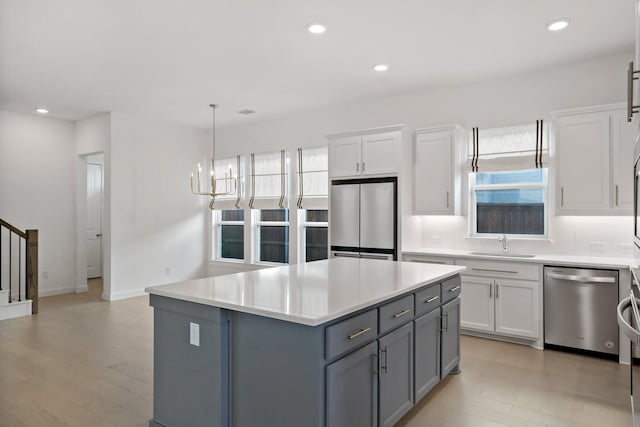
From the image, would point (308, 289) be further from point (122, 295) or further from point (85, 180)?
point (85, 180)

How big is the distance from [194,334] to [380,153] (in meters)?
3.47

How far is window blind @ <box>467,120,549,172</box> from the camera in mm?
4555

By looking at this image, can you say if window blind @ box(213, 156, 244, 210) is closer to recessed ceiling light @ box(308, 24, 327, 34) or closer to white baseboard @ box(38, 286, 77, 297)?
white baseboard @ box(38, 286, 77, 297)

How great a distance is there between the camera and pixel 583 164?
4.06m

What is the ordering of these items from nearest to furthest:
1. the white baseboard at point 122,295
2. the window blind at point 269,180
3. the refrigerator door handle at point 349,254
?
the refrigerator door handle at point 349,254 → the white baseboard at point 122,295 → the window blind at point 269,180

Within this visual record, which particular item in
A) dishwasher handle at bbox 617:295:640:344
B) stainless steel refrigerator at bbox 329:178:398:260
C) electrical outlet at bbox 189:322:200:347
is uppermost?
stainless steel refrigerator at bbox 329:178:398:260

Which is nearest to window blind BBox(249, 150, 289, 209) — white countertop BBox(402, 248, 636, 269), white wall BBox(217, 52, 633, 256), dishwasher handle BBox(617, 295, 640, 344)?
white wall BBox(217, 52, 633, 256)

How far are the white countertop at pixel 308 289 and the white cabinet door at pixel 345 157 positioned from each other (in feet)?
7.02

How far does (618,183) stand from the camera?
153 inches

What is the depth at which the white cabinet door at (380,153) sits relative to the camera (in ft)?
16.4

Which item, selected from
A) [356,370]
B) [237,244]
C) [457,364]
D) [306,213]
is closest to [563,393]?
[457,364]

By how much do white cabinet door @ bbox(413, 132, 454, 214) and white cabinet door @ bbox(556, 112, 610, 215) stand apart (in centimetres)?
112

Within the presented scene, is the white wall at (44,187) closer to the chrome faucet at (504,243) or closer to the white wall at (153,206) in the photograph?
the white wall at (153,206)

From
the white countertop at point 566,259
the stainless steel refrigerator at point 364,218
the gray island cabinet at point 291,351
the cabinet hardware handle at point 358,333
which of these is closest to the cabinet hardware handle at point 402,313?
the gray island cabinet at point 291,351
